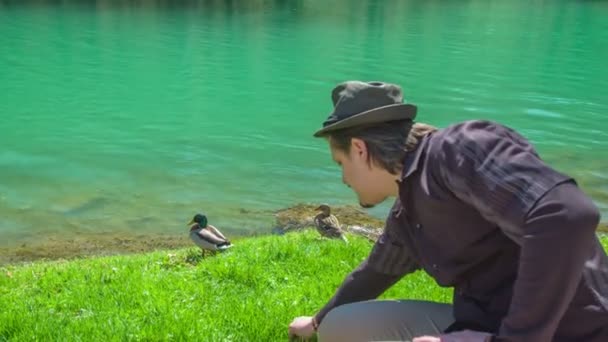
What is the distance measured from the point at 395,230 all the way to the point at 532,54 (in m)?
43.9

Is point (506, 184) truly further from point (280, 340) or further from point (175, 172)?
point (175, 172)

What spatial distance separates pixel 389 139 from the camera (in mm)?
3318

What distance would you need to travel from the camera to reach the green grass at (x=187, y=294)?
5281 millimetres

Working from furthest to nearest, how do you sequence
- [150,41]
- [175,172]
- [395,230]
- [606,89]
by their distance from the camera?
[150,41] < [606,89] < [175,172] < [395,230]

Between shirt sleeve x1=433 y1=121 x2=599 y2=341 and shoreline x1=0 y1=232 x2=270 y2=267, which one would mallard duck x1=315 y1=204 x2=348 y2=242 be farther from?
shirt sleeve x1=433 y1=121 x2=599 y2=341

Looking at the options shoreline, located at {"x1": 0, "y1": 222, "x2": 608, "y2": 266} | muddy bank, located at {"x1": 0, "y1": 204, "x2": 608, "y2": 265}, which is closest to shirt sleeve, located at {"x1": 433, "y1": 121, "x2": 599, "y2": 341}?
muddy bank, located at {"x1": 0, "y1": 204, "x2": 608, "y2": 265}

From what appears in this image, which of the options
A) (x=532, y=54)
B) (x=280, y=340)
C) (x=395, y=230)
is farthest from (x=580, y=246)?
(x=532, y=54)

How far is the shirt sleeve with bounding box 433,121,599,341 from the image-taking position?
107 inches

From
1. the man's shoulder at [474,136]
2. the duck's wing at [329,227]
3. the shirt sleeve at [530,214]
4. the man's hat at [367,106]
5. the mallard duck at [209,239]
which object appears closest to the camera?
the shirt sleeve at [530,214]

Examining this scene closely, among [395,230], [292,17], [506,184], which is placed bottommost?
[292,17]

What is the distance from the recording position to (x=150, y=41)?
141 ft

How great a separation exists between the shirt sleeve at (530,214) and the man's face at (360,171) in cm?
47

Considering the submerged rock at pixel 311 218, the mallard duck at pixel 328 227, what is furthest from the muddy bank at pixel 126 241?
the mallard duck at pixel 328 227

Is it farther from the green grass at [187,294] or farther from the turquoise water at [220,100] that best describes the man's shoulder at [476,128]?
the turquoise water at [220,100]
